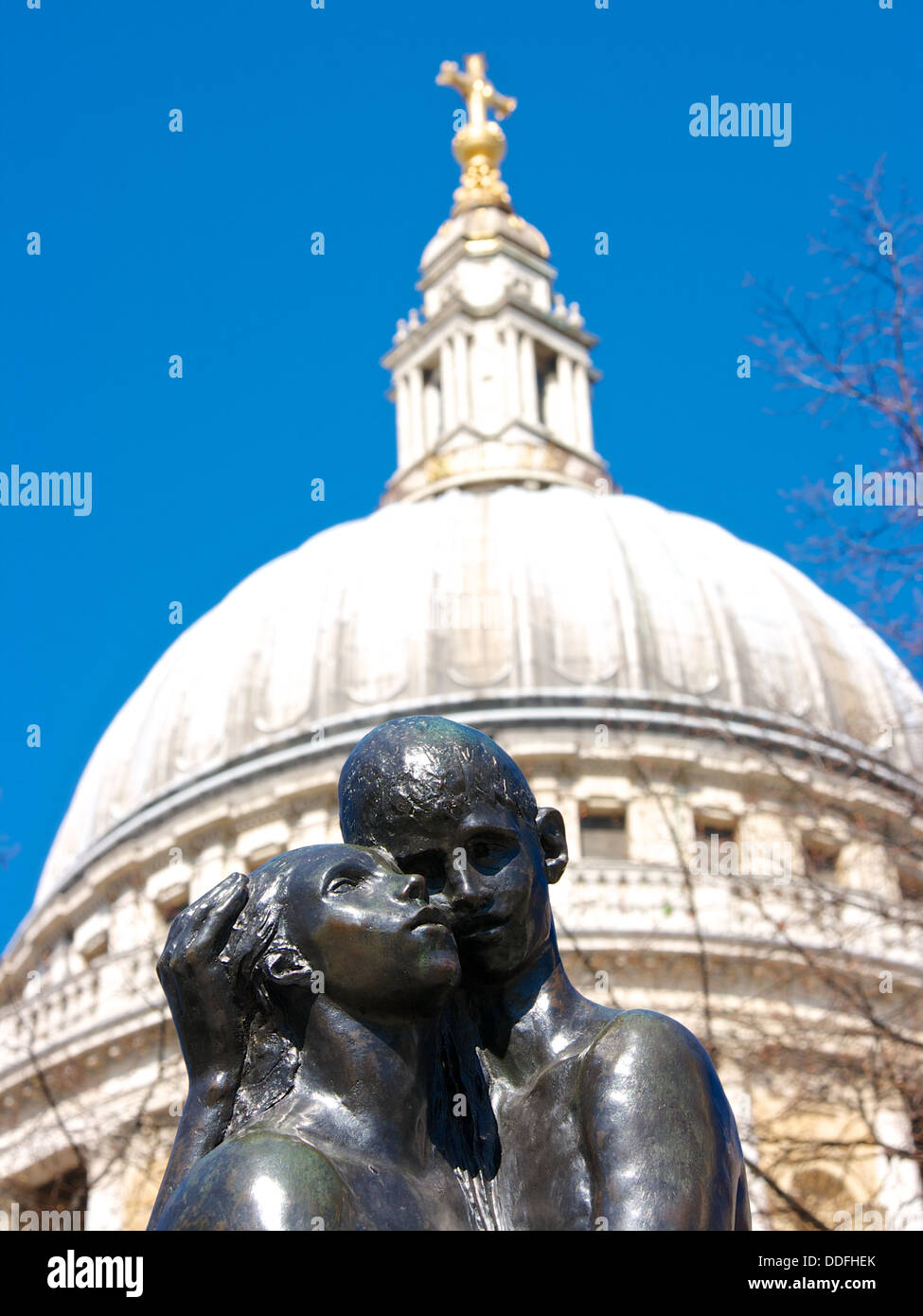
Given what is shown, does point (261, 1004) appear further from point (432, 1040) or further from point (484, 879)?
point (484, 879)

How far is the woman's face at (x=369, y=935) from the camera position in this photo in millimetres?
3543

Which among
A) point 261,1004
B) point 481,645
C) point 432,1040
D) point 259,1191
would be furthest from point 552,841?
point 481,645

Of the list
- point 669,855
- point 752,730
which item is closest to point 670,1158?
point 752,730

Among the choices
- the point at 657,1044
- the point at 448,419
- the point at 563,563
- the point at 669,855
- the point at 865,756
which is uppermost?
the point at 448,419

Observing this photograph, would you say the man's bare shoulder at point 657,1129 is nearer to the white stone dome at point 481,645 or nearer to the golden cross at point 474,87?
the white stone dome at point 481,645

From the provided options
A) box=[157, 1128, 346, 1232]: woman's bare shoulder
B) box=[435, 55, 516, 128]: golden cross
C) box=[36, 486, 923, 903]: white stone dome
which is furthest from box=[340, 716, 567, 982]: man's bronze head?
box=[435, 55, 516, 128]: golden cross

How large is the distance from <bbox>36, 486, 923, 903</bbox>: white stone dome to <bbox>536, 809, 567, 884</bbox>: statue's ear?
40.1 m

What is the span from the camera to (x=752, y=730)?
40.1m

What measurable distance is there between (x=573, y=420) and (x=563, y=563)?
1168 centimetres

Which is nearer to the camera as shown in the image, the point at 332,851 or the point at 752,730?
the point at 332,851

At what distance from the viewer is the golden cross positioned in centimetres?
6631

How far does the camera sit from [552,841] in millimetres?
3965

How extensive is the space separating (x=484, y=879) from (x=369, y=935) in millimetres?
250
